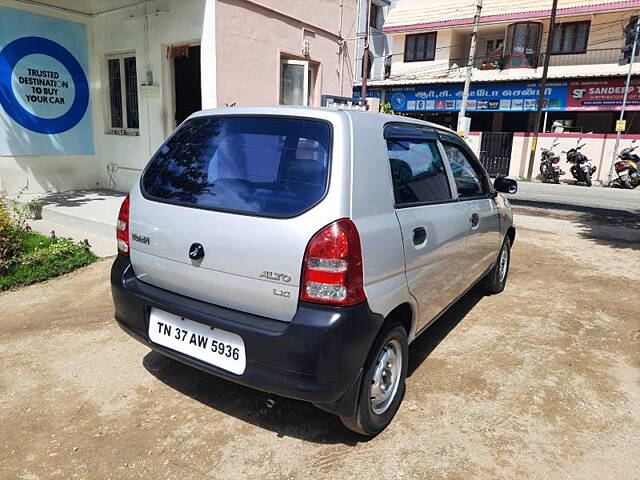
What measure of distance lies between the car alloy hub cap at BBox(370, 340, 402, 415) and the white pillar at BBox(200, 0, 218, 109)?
224 inches

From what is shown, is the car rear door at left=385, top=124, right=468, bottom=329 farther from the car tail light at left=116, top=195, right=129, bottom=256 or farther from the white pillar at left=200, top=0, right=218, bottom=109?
the white pillar at left=200, top=0, right=218, bottom=109

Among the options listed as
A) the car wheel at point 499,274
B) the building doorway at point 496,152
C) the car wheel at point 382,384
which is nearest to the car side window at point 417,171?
the car wheel at point 382,384

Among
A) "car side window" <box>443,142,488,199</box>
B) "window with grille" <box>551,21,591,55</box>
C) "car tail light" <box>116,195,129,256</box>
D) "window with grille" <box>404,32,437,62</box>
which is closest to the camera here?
"car tail light" <box>116,195,129,256</box>

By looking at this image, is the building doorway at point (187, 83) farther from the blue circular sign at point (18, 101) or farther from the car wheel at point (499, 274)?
the car wheel at point (499, 274)

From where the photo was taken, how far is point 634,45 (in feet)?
54.7

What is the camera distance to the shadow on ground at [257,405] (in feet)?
8.74

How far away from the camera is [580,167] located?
17484 mm

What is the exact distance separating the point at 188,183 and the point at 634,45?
19.3m

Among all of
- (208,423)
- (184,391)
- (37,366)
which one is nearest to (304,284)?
(208,423)

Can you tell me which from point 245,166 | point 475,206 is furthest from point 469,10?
point 245,166

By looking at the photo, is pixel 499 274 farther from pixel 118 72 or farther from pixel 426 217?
pixel 118 72

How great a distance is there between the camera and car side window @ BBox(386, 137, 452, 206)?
2.73 metres

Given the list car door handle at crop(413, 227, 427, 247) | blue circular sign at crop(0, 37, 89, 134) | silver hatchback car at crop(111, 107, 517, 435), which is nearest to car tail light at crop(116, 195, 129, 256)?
silver hatchback car at crop(111, 107, 517, 435)

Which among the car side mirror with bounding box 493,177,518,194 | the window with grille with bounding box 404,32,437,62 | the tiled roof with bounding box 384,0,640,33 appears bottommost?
the car side mirror with bounding box 493,177,518,194
